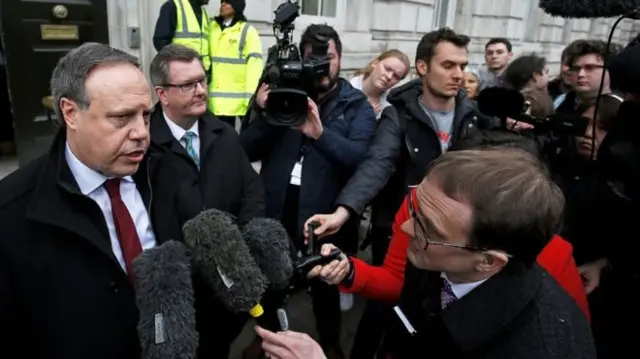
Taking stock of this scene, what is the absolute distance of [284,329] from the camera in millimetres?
1208

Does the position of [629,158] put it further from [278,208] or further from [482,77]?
[482,77]

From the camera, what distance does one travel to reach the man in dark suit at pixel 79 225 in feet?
4.14

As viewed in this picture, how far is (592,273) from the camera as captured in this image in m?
1.94

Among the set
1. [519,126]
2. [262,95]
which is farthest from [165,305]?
[519,126]

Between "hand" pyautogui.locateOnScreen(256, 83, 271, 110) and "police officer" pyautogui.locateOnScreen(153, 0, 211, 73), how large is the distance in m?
2.18

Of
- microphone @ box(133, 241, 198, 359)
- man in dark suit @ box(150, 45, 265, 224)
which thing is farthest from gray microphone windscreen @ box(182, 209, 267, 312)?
man in dark suit @ box(150, 45, 265, 224)

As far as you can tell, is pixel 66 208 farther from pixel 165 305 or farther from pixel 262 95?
pixel 262 95

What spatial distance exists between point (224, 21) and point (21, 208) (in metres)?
3.60

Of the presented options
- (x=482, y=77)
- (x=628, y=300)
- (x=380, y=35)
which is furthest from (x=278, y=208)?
(x=380, y=35)

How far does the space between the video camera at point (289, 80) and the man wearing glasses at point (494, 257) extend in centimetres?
106

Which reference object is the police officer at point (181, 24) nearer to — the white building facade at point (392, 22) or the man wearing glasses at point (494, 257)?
the white building facade at point (392, 22)

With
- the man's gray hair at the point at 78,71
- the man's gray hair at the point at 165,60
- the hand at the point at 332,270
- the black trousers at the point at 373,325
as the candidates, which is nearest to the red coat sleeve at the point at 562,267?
the hand at the point at 332,270

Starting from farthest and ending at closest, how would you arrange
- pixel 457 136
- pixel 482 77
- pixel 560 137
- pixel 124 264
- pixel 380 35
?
pixel 380 35
pixel 482 77
pixel 457 136
pixel 560 137
pixel 124 264

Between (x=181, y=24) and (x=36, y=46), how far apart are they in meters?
1.20
